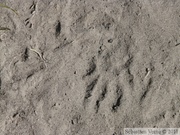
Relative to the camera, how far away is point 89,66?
94.9 inches

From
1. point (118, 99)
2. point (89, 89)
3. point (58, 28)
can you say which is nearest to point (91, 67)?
point (89, 89)

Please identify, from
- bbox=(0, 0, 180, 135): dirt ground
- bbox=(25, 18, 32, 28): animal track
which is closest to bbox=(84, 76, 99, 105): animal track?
bbox=(0, 0, 180, 135): dirt ground

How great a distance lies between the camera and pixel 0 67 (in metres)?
2.40

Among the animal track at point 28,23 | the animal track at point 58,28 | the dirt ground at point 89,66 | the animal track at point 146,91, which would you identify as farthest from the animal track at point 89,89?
the animal track at point 28,23

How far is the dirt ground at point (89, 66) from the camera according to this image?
228cm

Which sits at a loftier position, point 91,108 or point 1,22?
point 1,22

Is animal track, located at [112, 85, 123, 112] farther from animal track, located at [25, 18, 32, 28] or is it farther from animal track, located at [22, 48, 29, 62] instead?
animal track, located at [25, 18, 32, 28]

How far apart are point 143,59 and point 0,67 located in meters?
1.09

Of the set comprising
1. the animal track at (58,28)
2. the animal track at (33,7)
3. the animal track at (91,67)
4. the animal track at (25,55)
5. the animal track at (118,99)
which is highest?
the animal track at (33,7)

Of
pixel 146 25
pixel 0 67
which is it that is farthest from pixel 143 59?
pixel 0 67

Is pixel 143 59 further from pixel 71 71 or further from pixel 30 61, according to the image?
pixel 30 61

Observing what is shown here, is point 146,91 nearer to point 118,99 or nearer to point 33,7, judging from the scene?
point 118,99

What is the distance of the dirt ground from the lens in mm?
2283

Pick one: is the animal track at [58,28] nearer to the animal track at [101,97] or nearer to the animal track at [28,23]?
the animal track at [28,23]
